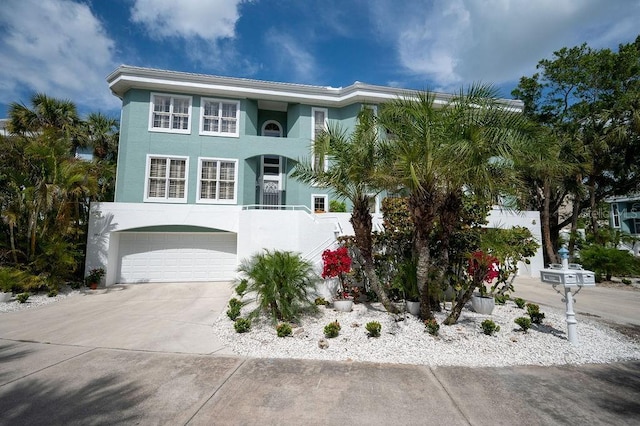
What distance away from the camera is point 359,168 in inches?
292

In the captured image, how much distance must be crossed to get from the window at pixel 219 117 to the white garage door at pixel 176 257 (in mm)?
5717

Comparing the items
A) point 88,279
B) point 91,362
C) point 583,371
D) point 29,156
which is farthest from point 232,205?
point 583,371

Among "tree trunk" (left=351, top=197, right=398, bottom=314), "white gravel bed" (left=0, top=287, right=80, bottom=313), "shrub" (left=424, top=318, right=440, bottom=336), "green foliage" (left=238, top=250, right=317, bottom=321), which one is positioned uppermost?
"tree trunk" (left=351, top=197, right=398, bottom=314)

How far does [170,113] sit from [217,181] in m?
4.40

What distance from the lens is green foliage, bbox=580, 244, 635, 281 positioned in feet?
47.2

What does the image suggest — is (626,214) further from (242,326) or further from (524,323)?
(242,326)

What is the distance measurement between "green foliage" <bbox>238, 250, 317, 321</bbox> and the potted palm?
9.20 m

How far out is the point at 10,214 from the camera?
10.5 metres

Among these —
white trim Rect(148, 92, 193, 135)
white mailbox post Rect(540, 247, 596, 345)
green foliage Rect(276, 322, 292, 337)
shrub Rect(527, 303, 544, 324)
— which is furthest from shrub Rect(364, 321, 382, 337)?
white trim Rect(148, 92, 193, 135)

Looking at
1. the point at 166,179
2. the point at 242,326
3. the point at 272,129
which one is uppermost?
the point at 272,129

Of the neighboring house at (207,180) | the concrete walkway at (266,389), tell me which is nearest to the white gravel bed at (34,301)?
the neighboring house at (207,180)

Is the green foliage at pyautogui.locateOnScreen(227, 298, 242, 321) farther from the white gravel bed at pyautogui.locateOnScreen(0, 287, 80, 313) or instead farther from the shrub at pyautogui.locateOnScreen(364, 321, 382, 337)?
the white gravel bed at pyautogui.locateOnScreen(0, 287, 80, 313)

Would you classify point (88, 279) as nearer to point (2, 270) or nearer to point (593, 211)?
point (2, 270)

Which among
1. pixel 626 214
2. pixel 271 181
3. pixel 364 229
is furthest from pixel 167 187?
pixel 626 214
